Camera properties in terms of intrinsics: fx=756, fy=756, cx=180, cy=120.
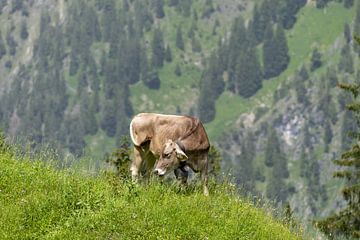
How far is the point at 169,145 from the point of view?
21484mm

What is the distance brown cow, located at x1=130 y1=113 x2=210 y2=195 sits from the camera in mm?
21391

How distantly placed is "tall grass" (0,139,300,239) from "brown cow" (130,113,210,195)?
40.5 inches

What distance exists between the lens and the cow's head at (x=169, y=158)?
69.8 ft

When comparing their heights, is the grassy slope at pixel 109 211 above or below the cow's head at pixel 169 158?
below

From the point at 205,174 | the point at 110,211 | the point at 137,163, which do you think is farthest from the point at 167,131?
the point at 110,211

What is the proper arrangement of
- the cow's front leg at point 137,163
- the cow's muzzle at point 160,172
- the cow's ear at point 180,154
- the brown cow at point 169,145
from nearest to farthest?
the cow's muzzle at point 160,172
the cow's ear at point 180,154
the brown cow at point 169,145
the cow's front leg at point 137,163

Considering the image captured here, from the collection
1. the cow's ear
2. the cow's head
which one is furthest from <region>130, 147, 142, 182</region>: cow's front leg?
the cow's ear

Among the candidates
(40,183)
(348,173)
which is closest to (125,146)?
(348,173)

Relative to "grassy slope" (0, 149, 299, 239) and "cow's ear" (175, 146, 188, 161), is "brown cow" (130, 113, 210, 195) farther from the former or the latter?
"grassy slope" (0, 149, 299, 239)

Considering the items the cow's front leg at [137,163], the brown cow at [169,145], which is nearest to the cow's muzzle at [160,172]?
the brown cow at [169,145]

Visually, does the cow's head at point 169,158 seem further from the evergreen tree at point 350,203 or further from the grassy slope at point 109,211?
the evergreen tree at point 350,203

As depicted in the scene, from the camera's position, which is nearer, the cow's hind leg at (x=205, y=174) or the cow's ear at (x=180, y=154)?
the cow's ear at (x=180, y=154)

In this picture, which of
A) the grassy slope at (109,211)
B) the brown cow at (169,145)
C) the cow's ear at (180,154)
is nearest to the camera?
the grassy slope at (109,211)

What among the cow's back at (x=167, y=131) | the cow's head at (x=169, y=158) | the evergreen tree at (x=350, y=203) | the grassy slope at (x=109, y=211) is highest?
the cow's back at (x=167, y=131)
